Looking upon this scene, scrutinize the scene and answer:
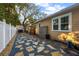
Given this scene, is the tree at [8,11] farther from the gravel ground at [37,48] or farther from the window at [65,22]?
the window at [65,22]

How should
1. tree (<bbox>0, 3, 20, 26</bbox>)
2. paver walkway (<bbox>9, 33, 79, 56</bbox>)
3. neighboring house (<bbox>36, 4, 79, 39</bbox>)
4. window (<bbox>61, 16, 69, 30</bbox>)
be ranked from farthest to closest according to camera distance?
window (<bbox>61, 16, 69, 30</bbox>) → neighboring house (<bbox>36, 4, 79, 39</bbox>) → paver walkway (<bbox>9, 33, 79, 56</bbox>) → tree (<bbox>0, 3, 20, 26</bbox>)

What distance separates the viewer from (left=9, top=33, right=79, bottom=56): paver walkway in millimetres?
4539

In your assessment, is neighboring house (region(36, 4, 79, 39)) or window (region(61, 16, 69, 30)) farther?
window (region(61, 16, 69, 30))

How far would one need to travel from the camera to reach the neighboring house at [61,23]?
5008 millimetres

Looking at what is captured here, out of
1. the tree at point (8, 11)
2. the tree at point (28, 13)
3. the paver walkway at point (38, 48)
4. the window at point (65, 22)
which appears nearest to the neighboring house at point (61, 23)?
the window at point (65, 22)

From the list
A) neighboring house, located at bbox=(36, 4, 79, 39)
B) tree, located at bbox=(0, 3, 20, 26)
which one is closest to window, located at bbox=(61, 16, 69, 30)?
neighboring house, located at bbox=(36, 4, 79, 39)

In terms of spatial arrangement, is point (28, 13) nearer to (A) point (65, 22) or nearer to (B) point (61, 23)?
(A) point (65, 22)

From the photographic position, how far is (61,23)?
5930mm

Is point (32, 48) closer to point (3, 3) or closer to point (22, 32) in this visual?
point (22, 32)

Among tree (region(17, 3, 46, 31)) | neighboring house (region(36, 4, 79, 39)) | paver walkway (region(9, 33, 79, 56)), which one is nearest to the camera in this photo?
paver walkway (region(9, 33, 79, 56))

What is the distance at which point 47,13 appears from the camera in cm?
479

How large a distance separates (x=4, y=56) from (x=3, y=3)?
1595mm

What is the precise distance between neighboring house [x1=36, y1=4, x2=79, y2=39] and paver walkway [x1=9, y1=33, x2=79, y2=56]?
542 mm

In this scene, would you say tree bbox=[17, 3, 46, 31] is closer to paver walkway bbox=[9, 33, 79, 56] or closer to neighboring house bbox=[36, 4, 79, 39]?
A: neighboring house bbox=[36, 4, 79, 39]
